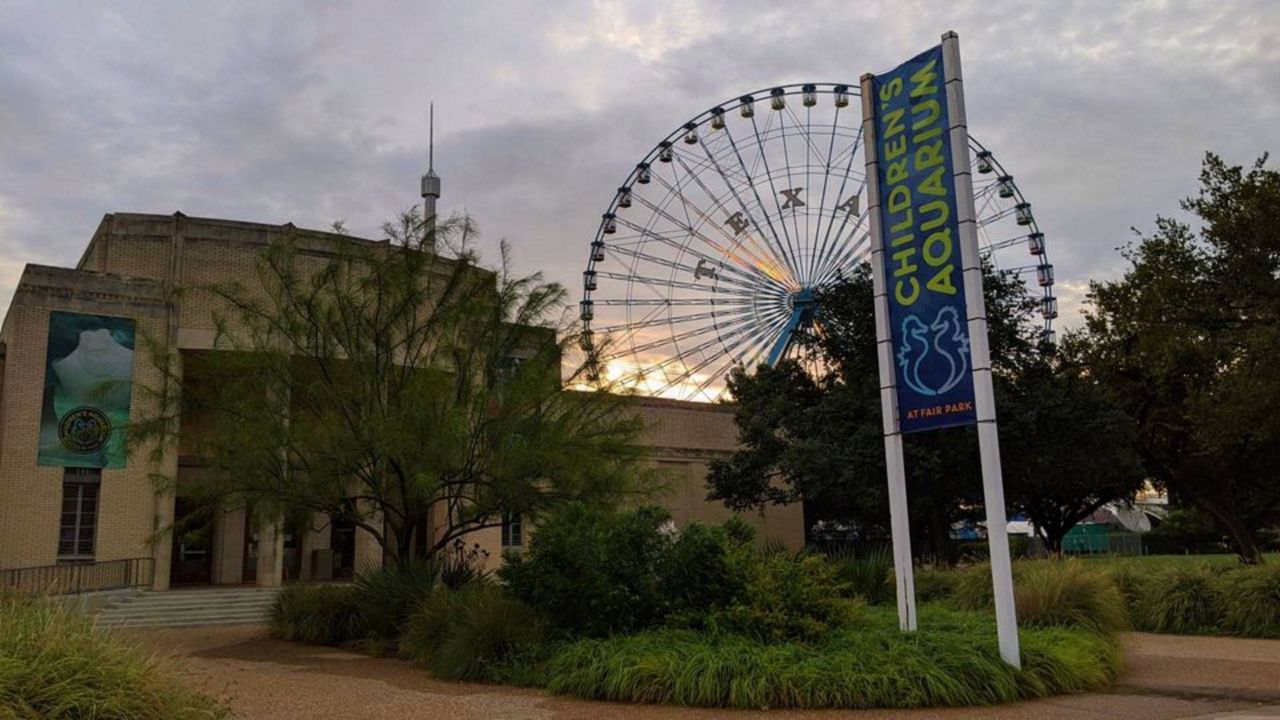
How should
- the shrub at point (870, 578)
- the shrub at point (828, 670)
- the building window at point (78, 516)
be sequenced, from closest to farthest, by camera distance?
the shrub at point (828, 670) < the shrub at point (870, 578) < the building window at point (78, 516)

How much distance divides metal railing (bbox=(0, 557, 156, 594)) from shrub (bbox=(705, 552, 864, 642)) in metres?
19.4

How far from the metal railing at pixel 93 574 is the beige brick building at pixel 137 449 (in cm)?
10

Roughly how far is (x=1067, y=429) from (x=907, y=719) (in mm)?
21912

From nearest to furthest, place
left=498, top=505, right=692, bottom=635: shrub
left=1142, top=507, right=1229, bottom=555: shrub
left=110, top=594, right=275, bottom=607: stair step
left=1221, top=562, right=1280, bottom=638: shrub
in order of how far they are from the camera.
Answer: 1. left=498, top=505, right=692, bottom=635: shrub
2. left=1221, top=562, right=1280, bottom=638: shrub
3. left=110, top=594, right=275, bottom=607: stair step
4. left=1142, top=507, right=1229, bottom=555: shrub

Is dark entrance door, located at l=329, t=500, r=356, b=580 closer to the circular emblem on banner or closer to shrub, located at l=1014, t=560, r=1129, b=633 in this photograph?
the circular emblem on banner

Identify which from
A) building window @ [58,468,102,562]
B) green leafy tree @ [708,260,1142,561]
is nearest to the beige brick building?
building window @ [58,468,102,562]

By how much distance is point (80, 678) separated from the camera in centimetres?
652

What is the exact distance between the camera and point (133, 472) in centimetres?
2723

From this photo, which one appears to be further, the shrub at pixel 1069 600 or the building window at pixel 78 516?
the building window at pixel 78 516

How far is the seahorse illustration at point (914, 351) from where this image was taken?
11.5m

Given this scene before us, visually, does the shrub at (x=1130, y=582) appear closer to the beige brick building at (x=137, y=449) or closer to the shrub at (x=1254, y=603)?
the shrub at (x=1254, y=603)

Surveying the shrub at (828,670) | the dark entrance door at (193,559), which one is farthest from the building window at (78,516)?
the shrub at (828,670)

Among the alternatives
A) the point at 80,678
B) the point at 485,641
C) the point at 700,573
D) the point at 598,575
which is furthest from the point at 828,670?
the point at 80,678

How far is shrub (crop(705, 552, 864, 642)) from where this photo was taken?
36.6 ft
